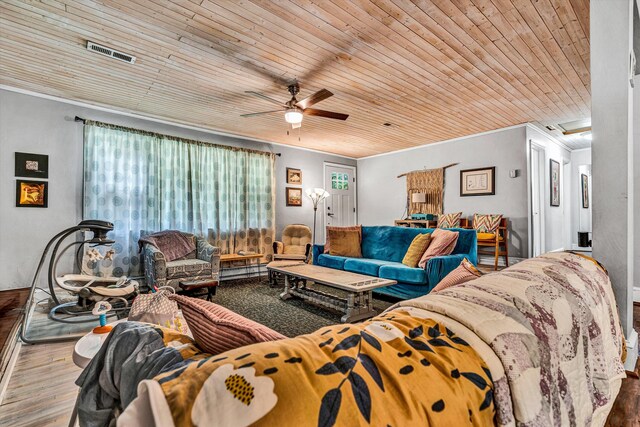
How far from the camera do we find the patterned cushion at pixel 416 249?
3.58 metres

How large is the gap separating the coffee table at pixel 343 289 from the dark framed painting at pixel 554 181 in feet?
17.8

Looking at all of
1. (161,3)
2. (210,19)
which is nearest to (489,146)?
(210,19)

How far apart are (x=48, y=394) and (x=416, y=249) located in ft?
11.2

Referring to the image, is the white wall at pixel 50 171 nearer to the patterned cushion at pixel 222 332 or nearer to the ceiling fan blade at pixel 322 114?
the ceiling fan blade at pixel 322 114

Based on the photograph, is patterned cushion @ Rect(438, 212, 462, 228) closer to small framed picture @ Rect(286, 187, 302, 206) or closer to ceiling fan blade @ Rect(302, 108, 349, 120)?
small framed picture @ Rect(286, 187, 302, 206)

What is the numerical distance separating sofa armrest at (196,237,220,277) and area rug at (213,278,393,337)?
37cm

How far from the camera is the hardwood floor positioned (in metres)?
1.50

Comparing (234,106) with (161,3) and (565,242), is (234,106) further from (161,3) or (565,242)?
(565,242)

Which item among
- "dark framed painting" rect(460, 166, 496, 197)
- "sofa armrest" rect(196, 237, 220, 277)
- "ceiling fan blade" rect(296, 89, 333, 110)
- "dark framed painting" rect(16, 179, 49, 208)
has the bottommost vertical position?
"sofa armrest" rect(196, 237, 220, 277)

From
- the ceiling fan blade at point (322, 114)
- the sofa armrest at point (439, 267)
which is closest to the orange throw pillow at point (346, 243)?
the sofa armrest at point (439, 267)

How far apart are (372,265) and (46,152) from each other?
4389 mm

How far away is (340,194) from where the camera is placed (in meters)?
7.63

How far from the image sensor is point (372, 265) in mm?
3809

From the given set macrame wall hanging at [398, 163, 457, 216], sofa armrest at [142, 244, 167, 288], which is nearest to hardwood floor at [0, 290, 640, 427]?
sofa armrest at [142, 244, 167, 288]
